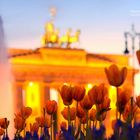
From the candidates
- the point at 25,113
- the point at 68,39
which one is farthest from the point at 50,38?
the point at 25,113

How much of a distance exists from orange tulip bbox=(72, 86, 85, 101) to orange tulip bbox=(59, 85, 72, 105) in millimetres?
27

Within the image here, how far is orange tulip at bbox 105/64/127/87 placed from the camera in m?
3.80

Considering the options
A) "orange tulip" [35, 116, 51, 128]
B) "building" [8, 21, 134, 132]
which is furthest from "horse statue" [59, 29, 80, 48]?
"orange tulip" [35, 116, 51, 128]

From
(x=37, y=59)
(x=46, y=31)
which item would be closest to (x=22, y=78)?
(x=37, y=59)

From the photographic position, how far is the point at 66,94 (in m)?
4.04

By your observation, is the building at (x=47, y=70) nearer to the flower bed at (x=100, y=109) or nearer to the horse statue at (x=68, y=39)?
the horse statue at (x=68, y=39)

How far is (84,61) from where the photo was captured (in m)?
61.8

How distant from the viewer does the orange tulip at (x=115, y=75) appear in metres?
3.80

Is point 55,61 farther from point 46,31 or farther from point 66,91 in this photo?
point 66,91

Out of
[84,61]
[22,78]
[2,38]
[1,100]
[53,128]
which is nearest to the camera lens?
[53,128]

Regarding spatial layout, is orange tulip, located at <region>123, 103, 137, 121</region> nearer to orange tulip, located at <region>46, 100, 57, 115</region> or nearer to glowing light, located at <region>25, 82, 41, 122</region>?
orange tulip, located at <region>46, 100, 57, 115</region>

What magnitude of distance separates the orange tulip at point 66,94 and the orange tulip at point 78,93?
Answer: 3cm

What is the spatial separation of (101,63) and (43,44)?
20.4ft

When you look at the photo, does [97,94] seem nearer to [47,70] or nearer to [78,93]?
[78,93]
